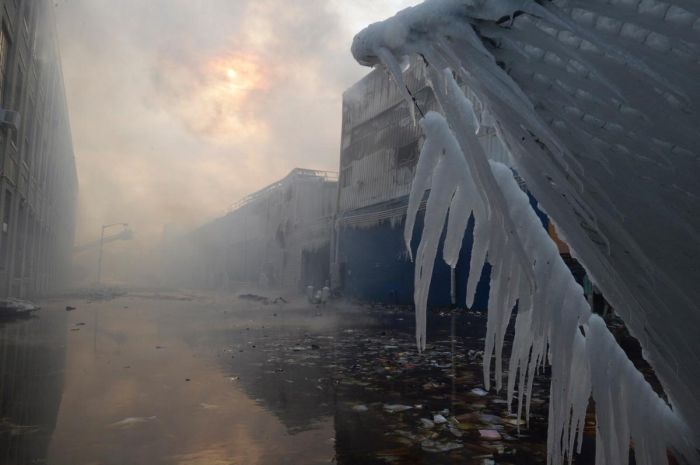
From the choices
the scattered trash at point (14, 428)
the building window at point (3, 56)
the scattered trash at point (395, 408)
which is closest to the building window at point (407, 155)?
the building window at point (3, 56)

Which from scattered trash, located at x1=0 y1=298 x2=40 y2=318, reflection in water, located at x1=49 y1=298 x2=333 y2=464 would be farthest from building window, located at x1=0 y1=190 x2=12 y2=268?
reflection in water, located at x1=49 y1=298 x2=333 y2=464

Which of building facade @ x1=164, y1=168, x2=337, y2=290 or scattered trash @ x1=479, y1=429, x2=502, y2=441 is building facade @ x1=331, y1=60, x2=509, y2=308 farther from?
scattered trash @ x1=479, y1=429, x2=502, y2=441

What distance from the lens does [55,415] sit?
3.39m

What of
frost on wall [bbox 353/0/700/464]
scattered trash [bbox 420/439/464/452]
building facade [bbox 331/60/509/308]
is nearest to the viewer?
frost on wall [bbox 353/0/700/464]

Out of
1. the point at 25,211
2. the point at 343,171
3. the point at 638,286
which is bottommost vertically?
the point at 638,286

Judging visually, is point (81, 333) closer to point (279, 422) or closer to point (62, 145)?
point (279, 422)

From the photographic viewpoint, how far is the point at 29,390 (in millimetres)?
4090

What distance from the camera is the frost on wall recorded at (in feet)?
3.97

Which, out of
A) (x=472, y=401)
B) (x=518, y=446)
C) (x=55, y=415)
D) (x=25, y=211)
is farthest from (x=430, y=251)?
(x=25, y=211)

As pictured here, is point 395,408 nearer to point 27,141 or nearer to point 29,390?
point 29,390

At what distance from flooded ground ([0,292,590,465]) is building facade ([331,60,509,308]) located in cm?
893

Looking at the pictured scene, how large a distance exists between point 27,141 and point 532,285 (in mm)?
18443

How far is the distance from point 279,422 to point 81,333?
20.9 feet

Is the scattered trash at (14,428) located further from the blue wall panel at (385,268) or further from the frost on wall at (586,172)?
the blue wall panel at (385,268)
